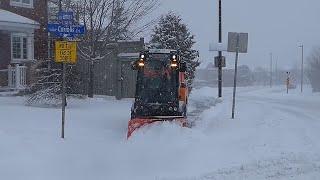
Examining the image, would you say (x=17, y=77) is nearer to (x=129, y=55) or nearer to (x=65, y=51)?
(x=129, y=55)

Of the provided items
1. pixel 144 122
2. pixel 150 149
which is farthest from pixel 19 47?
pixel 150 149

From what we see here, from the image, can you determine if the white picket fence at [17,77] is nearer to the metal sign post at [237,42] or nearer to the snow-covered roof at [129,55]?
the snow-covered roof at [129,55]

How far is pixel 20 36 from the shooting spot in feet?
102

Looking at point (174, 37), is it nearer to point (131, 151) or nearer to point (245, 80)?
point (131, 151)

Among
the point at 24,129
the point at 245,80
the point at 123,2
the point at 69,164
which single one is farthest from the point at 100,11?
the point at 245,80

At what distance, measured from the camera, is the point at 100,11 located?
27.5 m

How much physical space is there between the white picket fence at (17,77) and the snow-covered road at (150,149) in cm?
691

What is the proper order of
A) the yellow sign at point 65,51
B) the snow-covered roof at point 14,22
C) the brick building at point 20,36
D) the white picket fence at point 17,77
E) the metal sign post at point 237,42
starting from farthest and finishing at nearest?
1. the brick building at point 20,36
2. the snow-covered roof at point 14,22
3. the white picket fence at point 17,77
4. the metal sign post at point 237,42
5. the yellow sign at point 65,51

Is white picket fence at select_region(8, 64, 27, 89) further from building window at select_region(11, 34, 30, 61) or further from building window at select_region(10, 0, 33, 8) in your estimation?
building window at select_region(10, 0, 33, 8)

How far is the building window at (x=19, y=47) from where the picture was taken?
1224 inches

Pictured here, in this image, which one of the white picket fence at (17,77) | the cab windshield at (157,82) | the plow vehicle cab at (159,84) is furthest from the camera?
the white picket fence at (17,77)

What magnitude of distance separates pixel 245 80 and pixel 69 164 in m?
118

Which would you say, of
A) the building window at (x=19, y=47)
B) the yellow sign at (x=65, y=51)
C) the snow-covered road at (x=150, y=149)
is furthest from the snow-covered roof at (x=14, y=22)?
the yellow sign at (x=65, y=51)

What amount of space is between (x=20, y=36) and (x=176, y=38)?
8.53 m
